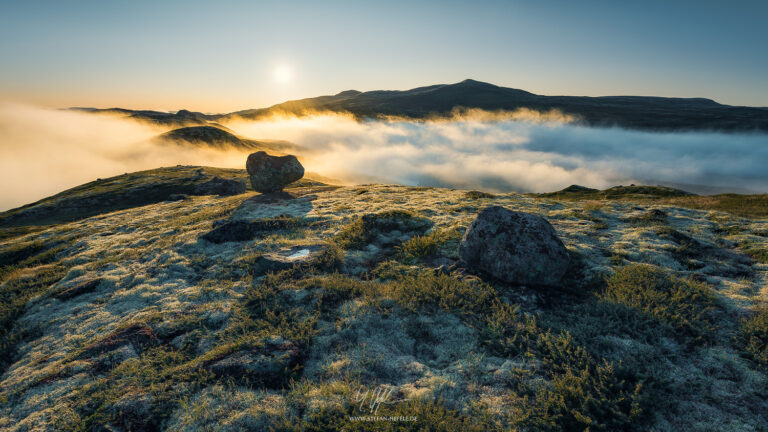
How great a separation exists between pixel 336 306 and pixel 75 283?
641 inches

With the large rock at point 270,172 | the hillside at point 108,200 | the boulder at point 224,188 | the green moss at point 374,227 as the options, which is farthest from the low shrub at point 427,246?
the hillside at point 108,200

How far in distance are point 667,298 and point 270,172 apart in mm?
38448

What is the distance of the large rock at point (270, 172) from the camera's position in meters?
39.0

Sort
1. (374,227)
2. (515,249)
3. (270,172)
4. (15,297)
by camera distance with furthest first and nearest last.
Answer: (270,172) → (374,227) → (15,297) → (515,249)

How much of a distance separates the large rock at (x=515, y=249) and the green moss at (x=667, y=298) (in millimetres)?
2100

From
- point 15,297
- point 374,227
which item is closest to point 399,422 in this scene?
point 374,227

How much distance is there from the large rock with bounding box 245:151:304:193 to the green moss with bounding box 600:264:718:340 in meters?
35.9

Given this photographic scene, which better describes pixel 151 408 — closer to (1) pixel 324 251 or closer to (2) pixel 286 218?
(1) pixel 324 251

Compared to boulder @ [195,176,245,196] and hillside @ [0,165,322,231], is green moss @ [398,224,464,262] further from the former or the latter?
hillside @ [0,165,322,231]

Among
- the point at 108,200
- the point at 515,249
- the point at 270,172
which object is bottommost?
the point at 108,200

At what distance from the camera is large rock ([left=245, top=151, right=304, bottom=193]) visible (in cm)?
3897

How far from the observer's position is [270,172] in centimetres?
3897

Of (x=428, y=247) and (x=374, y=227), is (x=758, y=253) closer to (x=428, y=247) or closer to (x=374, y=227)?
(x=428, y=247)

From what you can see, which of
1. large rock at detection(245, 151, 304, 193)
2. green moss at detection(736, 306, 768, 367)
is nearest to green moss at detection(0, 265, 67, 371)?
large rock at detection(245, 151, 304, 193)
